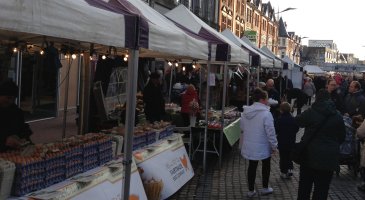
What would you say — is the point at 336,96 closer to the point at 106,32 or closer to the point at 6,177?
the point at 106,32

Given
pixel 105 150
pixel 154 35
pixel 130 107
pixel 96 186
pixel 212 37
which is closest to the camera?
pixel 130 107

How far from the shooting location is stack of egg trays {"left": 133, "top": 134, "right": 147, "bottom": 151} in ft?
22.4

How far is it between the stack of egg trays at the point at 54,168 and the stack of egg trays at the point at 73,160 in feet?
0.22

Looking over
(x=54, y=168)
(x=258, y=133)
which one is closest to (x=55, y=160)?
(x=54, y=168)

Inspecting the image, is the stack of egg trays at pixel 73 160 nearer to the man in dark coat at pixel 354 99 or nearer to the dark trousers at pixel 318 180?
the dark trousers at pixel 318 180

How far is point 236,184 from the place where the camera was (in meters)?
8.52

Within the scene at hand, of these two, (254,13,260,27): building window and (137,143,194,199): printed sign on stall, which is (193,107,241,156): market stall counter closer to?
(137,143,194,199): printed sign on stall

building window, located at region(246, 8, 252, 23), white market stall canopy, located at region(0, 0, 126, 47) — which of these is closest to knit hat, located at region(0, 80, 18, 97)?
white market stall canopy, located at region(0, 0, 126, 47)

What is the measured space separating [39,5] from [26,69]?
41.8 feet

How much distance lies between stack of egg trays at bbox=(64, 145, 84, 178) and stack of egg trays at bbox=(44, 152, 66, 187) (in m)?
0.07

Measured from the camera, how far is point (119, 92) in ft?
33.0

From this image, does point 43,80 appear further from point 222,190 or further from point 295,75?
point 295,75

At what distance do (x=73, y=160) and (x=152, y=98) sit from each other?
200 inches

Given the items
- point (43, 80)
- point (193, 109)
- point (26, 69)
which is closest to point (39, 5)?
point (193, 109)
